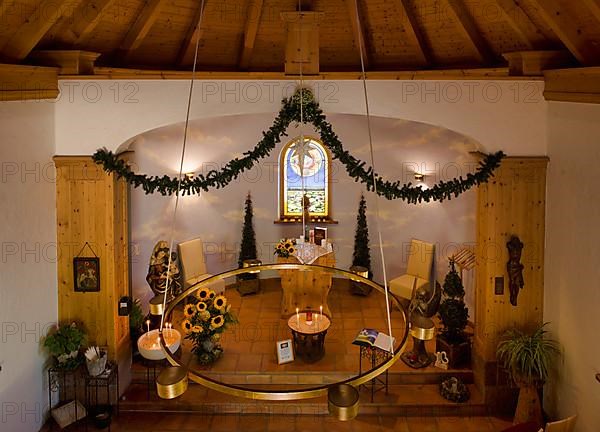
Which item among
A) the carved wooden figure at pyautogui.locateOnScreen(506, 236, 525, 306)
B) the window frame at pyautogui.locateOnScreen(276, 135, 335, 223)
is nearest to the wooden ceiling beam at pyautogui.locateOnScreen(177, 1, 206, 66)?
the window frame at pyautogui.locateOnScreen(276, 135, 335, 223)

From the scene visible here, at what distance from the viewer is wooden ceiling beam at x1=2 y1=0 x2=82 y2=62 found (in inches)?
227

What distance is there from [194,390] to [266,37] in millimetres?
4374

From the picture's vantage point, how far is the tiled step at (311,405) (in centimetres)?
737

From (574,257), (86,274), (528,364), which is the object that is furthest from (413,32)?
(86,274)

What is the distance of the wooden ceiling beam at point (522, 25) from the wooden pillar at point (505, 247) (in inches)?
49.7

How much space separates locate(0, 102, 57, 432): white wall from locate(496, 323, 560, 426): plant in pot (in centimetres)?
509

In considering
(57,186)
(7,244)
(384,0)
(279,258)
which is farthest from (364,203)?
(7,244)

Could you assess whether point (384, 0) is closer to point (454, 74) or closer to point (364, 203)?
point (454, 74)

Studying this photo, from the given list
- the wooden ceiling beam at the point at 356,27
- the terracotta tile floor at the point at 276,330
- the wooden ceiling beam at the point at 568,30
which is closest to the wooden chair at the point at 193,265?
the terracotta tile floor at the point at 276,330

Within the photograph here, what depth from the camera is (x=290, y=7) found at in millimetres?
7207

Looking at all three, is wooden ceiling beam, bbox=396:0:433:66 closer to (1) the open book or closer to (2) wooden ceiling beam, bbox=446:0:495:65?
(2) wooden ceiling beam, bbox=446:0:495:65

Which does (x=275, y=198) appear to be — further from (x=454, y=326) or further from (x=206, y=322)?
(x=454, y=326)

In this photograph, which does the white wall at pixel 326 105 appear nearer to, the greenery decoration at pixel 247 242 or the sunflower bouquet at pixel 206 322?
the sunflower bouquet at pixel 206 322

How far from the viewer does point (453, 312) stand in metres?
A: 7.86
